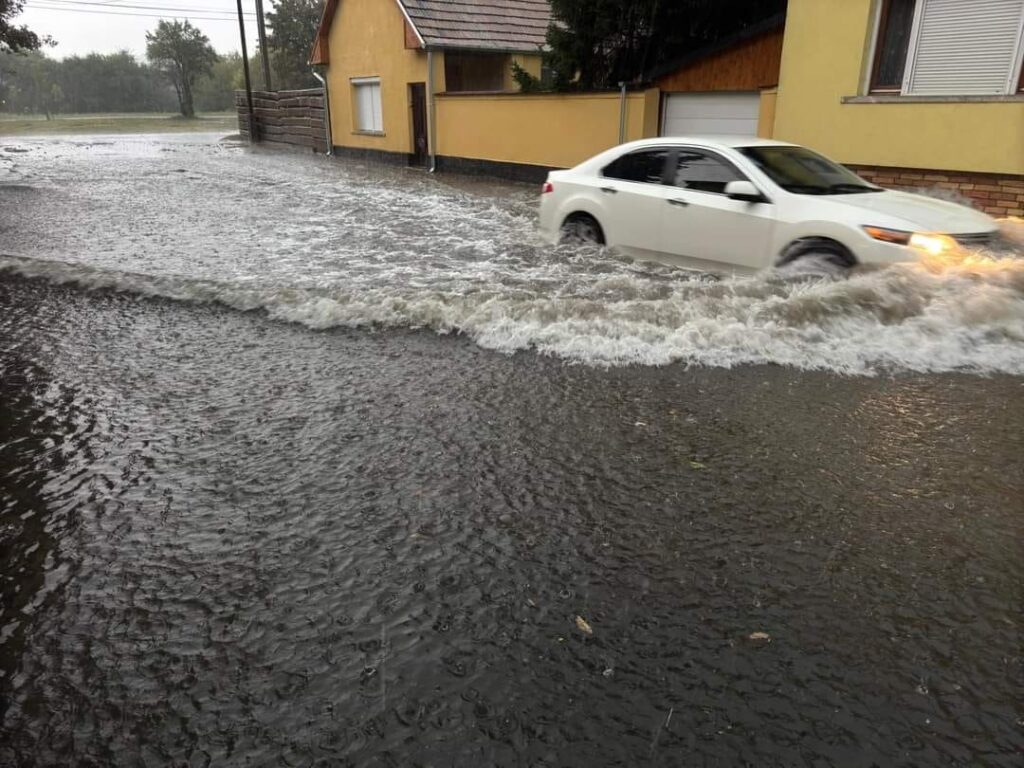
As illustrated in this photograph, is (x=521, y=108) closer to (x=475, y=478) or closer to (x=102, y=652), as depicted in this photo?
(x=475, y=478)

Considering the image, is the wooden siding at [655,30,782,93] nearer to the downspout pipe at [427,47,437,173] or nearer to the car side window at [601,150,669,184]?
the car side window at [601,150,669,184]

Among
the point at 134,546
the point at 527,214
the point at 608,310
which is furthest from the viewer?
the point at 527,214

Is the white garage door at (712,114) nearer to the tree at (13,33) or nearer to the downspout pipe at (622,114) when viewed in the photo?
the downspout pipe at (622,114)

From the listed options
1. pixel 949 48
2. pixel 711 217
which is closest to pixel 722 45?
pixel 949 48

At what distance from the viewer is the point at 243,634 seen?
2.79 metres

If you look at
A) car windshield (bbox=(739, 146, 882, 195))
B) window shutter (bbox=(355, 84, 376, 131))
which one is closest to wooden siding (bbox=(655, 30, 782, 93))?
car windshield (bbox=(739, 146, 882, 195))

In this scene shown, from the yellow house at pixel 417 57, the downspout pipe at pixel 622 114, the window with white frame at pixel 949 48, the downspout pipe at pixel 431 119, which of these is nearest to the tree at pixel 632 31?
the downspout pipe at pixel 622 114

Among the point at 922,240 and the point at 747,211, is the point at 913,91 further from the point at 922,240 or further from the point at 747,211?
the point at 922,240

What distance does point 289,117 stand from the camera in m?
32.3

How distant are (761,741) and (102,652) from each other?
2.24 m

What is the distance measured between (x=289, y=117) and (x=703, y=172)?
28486mm

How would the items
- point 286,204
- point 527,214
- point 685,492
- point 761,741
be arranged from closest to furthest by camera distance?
point 761,741, point 685,492, point 527,214, point 286,204

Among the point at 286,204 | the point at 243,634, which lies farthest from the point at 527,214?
the point at 243,634

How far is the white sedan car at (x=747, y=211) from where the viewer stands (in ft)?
21.6
